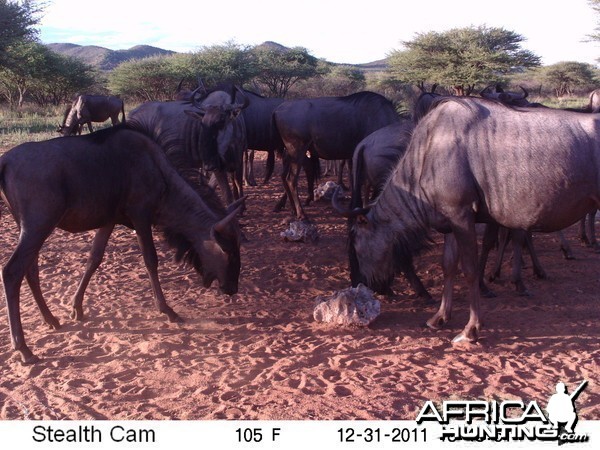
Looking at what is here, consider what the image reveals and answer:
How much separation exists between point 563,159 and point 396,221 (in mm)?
1490

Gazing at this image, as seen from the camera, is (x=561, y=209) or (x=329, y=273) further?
(x=329, y=273)

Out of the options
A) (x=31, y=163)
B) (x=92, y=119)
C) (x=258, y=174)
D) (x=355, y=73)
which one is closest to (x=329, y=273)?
(x=31, y=163)

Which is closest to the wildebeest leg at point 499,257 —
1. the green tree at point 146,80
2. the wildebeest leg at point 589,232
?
the wildebeest leg at point 589,232

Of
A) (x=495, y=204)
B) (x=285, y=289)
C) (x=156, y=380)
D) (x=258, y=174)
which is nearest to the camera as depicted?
(x=156, y=380)

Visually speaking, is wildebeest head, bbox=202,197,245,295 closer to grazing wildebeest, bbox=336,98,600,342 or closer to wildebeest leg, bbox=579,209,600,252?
grazing wildebeest, bbox=336,98,600,342

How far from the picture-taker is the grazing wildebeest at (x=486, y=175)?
171 inches

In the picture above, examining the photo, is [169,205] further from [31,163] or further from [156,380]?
[156,380]

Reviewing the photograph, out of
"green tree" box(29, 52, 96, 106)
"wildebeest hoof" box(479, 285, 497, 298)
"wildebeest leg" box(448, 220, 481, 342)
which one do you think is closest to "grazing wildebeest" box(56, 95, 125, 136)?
"wildebeest hoof" box(479, 285, 497, 298)

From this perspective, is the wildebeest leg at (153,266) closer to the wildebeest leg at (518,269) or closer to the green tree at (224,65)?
the wildebeest leg at (518,269)

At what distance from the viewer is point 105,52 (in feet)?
355

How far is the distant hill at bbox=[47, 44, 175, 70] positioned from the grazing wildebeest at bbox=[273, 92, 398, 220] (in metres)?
91.6

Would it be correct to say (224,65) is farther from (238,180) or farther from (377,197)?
(377,197)

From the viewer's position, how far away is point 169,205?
5.37m

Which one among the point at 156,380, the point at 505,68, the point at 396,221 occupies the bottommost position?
the point at 156,380
